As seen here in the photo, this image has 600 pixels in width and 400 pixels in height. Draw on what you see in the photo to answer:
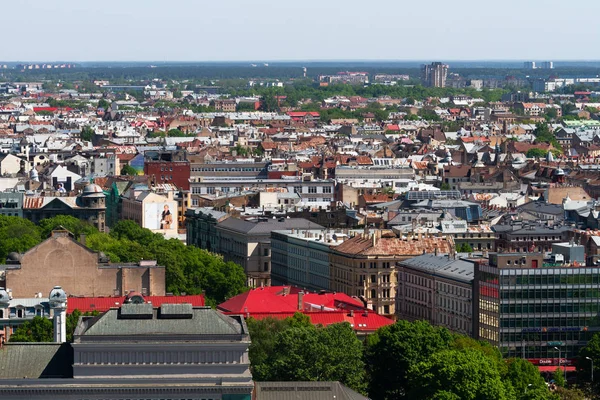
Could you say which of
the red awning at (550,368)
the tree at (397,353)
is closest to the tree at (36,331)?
the tree at (397,353)

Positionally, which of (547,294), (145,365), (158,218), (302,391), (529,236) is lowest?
(158,218)

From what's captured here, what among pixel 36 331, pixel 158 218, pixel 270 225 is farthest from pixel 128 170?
pixel 36 331

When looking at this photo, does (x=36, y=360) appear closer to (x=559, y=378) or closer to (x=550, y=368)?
(x=559, y=378)

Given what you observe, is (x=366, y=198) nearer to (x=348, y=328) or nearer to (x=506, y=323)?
(x=506, y=323)

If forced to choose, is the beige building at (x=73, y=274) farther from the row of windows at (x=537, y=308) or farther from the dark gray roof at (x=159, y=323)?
the dark gray roof at (x=159, y=323)

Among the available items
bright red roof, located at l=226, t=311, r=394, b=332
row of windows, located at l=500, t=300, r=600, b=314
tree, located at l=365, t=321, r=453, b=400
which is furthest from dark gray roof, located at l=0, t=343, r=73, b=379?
row of windows, located at l=500, t=300, r=600, b=314

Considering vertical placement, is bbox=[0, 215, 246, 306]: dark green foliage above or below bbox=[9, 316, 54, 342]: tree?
below

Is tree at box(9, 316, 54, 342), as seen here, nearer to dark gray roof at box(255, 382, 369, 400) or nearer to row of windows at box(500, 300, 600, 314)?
dark gray roof at box(255, 382, 369, 400)

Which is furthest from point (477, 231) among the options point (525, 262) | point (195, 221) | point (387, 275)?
point (525, 262)
